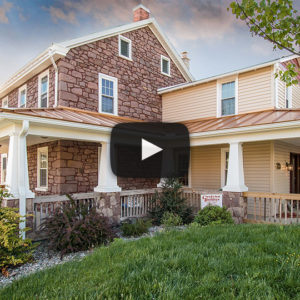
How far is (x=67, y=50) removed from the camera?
9.05 metres

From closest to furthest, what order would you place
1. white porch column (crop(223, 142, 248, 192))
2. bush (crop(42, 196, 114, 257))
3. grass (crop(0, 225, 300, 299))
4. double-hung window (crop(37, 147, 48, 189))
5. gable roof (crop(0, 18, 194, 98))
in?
1. grass (crop(0, 225, 300, 299))
2. bush (crop(42, 196, 114, 257))
3. white porch column (crop(223, 142, 248, 192))
4. gable roof (crop(0, 18, 194, 98))
5. double-hung window (crop(37, 147, 48, 189))

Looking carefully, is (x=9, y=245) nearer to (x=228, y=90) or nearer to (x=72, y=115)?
(x=72, y=115)

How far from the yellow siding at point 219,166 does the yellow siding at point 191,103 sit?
157cm

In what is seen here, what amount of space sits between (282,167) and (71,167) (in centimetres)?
796

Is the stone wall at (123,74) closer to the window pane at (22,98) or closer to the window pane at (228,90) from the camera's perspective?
the window pane at (228,90)

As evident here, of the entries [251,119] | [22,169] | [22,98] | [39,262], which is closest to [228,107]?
[251,119]

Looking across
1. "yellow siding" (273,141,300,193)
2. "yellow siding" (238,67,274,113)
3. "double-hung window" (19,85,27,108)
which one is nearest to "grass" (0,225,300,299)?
"yellow siding" (273,141,300,193)

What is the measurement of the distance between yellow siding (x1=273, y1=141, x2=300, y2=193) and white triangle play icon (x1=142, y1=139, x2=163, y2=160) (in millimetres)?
4379

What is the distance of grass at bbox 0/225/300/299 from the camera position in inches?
111

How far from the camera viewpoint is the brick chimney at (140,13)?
1264 centimetres

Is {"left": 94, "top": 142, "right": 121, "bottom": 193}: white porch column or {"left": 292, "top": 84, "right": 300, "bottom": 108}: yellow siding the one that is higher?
{"left": 292, "top": 84, "right": 300, "bottom": 108}: yellow siding

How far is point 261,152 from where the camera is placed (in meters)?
9.61

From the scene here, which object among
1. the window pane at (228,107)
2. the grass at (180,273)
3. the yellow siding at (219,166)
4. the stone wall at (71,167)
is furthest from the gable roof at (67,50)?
the grass at (180,273)

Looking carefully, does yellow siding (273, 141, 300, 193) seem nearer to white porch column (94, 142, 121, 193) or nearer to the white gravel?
white porch column (94, 142, 121, 193)
